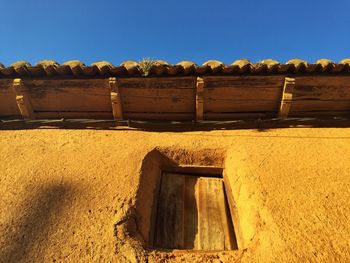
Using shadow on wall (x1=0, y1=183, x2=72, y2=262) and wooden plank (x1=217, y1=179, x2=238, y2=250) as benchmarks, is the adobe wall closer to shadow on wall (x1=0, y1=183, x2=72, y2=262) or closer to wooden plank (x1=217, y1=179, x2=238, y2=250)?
shadow on wall (x1=0, y1=183, x2=72, y2=262)

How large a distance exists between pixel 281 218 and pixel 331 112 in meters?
2.19

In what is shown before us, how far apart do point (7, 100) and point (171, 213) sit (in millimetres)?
2775

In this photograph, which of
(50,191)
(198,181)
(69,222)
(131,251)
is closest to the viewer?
(131,251)

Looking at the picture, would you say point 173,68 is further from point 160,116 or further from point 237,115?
point 237,115

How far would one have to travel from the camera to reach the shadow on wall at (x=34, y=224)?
7.80ft

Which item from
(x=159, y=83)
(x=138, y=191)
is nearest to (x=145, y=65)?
(x=159, y=83)

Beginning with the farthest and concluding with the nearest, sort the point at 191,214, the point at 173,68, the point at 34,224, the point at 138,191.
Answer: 1. the point at 173,68
2. the point at 191,214
3. the point at 138,191
4. the point at 34,224

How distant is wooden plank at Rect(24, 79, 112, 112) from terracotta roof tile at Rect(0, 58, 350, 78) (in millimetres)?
116

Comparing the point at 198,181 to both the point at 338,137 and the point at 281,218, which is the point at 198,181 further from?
the point at 338,137

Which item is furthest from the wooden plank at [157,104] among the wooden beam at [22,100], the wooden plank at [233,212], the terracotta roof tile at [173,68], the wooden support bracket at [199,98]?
the wooden beam at [22,100]

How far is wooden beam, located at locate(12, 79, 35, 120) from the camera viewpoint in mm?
3963

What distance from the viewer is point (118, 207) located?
2.77 metres

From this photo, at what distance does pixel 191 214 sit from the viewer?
322 centimetres

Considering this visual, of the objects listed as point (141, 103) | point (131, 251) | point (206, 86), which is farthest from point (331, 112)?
point (131, 251)
